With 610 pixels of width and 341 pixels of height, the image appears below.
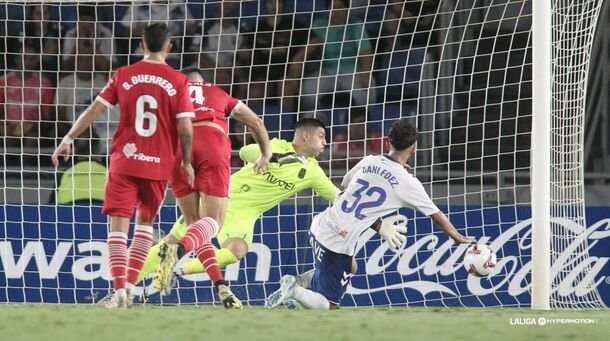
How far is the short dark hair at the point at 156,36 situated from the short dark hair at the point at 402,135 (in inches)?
73.2

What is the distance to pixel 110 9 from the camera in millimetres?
13484

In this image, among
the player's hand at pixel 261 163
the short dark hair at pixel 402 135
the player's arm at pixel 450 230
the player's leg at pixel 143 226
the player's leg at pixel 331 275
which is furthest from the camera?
the player's leg at pixel 331 275

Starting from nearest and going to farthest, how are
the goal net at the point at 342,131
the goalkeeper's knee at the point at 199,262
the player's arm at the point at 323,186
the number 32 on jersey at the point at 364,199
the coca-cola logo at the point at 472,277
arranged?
1. the number 32 on jersey at the point at 364,199
2. the goalkeeper's knee at the point at 199,262
3. the player's arm at the point at 323,186
4. the goal net at the point at 342,131
5. the coca-cola logo at the point at 472,277

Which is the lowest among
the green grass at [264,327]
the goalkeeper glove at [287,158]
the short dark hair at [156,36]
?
the green grass at [264,327]

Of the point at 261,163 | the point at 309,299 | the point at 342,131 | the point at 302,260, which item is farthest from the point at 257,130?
the point at 342,131

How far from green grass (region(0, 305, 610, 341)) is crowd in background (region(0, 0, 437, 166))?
5.38 metres

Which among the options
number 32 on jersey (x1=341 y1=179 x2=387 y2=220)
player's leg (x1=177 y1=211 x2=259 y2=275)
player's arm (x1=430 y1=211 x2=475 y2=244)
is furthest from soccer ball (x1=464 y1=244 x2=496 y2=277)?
player's leg (x1=177 y1=211 x2=259 y2=275)

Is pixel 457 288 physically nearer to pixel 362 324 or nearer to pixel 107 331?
pixel 362 324

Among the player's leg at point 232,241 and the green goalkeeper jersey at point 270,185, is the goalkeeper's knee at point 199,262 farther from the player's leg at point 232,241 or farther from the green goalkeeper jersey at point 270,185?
the green goalkeeper jersey at point 270,185

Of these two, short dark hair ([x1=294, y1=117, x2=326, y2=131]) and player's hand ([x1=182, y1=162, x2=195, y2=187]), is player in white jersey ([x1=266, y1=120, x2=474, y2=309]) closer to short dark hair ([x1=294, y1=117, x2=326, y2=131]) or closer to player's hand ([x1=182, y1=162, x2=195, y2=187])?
short dark hair ([x1=294, y1=117, x2=326, y2=131])

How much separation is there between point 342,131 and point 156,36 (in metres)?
5.28

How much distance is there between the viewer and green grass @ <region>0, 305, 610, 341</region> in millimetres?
5898

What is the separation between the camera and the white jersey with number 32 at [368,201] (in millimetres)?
8789

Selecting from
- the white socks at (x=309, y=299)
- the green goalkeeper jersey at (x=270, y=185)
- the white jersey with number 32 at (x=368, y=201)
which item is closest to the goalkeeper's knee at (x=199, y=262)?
the green goalkeeper jersey at (x=270, y=185)
